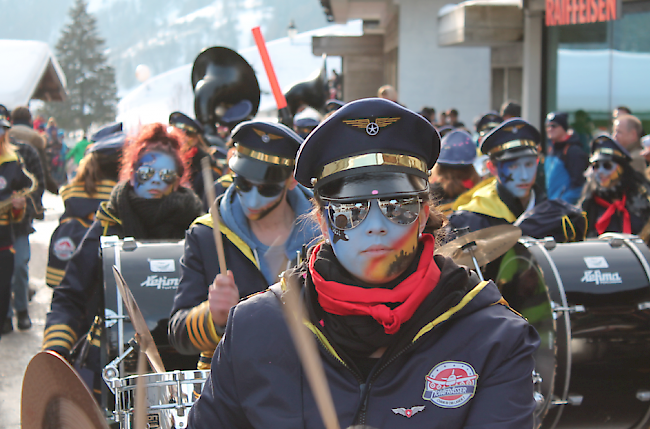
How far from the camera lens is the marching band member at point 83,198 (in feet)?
16.3

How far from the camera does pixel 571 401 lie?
3633 millimetres

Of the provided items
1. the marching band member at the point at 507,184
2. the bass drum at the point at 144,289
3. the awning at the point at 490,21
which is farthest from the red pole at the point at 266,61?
the awning at the point at 490,21

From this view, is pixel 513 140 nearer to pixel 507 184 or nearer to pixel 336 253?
pixel 507 184

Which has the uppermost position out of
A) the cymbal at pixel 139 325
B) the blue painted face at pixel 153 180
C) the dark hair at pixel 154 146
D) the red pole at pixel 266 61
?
the red pole at pixel 266 61

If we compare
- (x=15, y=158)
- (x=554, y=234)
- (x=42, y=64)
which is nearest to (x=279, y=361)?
(x=554, y=234)

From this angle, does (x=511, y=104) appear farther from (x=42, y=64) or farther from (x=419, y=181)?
(x=42, y=64)

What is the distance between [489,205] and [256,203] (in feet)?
6.10

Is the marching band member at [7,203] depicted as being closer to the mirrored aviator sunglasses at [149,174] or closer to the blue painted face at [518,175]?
the mirrored aviator sunglasses at [149,174]

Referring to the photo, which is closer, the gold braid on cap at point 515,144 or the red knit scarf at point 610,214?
the gold braid on cap at point 515,144

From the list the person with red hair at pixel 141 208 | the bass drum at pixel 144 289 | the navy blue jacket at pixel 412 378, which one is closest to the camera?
the navy blue jacket at pixel 412 378

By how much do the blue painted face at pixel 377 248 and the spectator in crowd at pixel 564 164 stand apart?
656 cm

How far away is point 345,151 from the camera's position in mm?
1669

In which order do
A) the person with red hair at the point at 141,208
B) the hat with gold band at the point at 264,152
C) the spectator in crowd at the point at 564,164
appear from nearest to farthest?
the hat with gold band at the point at 264,152 < the person with red hair at the point at 141,208 < the spectator in crowd at the point at 564,164

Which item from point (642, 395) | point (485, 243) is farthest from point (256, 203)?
point (642, 395)
